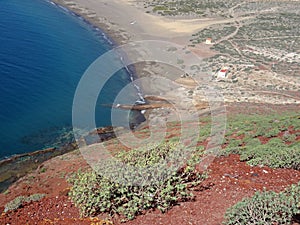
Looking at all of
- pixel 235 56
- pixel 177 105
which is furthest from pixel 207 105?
pixel 235 56

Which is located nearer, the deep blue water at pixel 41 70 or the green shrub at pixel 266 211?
the green shrub at pixel 266 211

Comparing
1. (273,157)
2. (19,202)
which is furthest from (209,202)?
(19,202)

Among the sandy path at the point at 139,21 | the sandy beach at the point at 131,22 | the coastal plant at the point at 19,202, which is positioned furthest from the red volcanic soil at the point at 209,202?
the sandy path at the point at 139,21

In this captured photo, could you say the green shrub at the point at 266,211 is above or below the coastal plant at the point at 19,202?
above

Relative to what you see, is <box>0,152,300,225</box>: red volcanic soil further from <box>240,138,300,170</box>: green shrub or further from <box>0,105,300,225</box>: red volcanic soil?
<box>240,138,300,170</box>: green shrub

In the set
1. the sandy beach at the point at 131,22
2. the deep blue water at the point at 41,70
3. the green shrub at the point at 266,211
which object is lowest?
the deep blue water at the point at 41,70

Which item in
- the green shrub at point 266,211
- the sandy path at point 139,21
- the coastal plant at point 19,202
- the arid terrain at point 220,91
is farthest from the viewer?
the sandy path at point 139,21

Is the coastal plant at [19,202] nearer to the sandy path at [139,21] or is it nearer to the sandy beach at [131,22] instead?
the sandy beach at [131,22]

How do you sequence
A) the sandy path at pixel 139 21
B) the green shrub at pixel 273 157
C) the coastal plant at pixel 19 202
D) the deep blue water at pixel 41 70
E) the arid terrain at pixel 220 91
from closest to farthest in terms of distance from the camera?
the arid terrain at pixel 220 91 → the green shrub at pixel 273 157 → the coastal plant at pixel 19 202 → the deep blue water at pixel 41 70 → the sandy path at pixel 139 21
